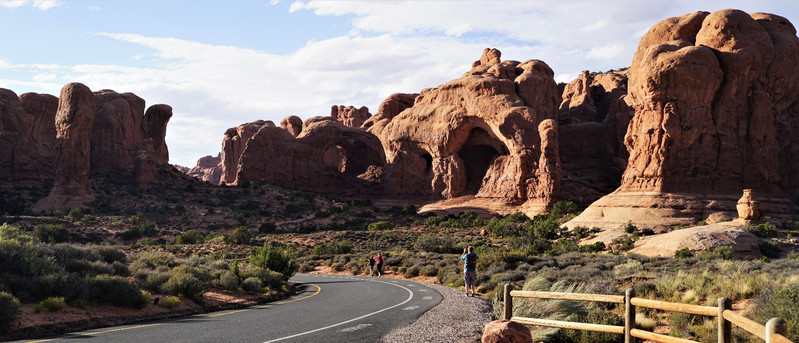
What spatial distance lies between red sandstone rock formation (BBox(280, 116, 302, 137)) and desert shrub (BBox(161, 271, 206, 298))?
72526 millimetres

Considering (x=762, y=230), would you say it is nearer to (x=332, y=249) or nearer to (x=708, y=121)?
(x=708, y=121)

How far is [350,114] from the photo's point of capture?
347ft

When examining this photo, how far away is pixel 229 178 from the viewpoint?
290 ft

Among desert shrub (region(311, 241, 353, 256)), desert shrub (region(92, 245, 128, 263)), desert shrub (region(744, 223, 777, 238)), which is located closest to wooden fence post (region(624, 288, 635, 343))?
desert shrub (region(92, 245, 128, 263))

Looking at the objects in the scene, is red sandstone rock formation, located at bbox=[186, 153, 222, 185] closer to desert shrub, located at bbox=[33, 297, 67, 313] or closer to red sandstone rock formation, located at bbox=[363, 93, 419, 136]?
red sandstone rock formation, located at bbox=[363, 93, 419, 136]

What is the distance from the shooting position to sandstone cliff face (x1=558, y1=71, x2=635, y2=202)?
59812 mm

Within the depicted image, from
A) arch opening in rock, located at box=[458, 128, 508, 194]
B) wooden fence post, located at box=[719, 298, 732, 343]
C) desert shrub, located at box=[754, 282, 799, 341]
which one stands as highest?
arch opening in rock, located at box=[458, 128, 508, 194]

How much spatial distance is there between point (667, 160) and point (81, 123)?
51.8 metres

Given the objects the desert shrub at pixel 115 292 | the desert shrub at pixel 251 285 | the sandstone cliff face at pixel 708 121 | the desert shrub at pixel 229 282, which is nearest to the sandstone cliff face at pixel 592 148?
the sandstone cliff face at pixel 708 121

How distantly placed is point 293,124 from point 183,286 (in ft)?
242

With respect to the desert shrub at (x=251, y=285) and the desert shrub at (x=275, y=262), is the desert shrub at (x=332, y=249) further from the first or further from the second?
the desert shrub at (x=251, y=285)

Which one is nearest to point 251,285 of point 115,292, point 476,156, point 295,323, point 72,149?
point 115,292

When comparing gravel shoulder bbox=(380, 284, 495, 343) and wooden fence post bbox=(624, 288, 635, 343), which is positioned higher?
wooden fence post bbox=(624, 288, 635, 343)

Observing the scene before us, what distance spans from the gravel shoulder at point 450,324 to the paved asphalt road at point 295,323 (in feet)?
1.38
